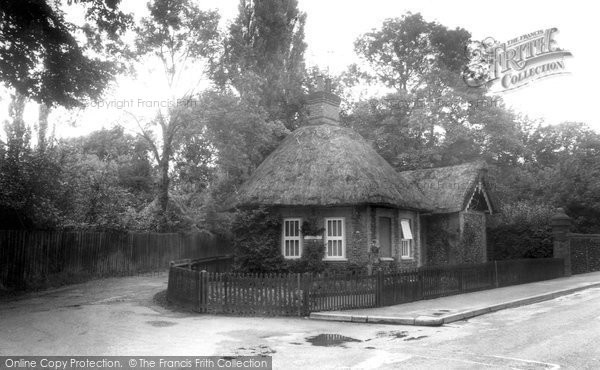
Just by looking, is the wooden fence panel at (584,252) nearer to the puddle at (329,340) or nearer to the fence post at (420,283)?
the fence post at (420,283)

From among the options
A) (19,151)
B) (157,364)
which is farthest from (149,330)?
(19,151)

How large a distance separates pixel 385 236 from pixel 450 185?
7.01 metres

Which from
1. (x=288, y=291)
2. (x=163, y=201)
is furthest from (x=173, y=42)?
(x=288, y=291)

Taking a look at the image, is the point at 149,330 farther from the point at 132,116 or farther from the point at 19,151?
the point at 132,116

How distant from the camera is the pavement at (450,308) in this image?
12.9m

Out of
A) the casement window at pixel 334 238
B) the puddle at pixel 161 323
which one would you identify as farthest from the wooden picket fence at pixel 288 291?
the casement window at pixel 334 238

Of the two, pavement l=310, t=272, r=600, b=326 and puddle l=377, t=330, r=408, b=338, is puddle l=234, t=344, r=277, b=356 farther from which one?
pavement l=310, t=272, r=600, b=326

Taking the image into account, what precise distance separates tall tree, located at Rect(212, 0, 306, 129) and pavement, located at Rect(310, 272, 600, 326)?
20085 millimetres

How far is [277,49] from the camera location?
120 feet

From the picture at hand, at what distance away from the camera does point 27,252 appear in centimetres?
2016

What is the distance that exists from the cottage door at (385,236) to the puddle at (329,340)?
10.9 meters

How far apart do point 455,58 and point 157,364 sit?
126ft

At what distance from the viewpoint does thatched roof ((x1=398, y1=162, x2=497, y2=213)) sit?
2581cm

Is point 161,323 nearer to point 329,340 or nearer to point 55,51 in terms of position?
point 329,340
